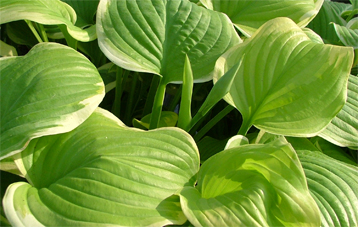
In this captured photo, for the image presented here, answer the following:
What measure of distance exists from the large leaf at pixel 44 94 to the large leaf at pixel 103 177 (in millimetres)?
32

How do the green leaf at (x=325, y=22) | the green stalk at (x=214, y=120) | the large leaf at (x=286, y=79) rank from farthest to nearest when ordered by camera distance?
the green leaf at (x=325, y=22)
the green stalk at (x=214, y=120)
the large leaf at (x=286, y=79)

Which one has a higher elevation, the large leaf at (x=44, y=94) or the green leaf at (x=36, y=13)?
the green leaf at (x=36, y=13)

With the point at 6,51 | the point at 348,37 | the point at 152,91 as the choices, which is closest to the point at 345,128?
the point at 348,37

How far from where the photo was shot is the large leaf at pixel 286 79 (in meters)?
0.46

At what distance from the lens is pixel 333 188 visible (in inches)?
18.1

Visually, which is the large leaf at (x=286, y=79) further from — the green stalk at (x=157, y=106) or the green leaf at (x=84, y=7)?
the green leaf at (x=84, y=7)

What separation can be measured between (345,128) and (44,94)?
46 centimetres

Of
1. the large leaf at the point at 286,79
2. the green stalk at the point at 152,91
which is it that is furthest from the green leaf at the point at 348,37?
the green stalk at the point at 152,91

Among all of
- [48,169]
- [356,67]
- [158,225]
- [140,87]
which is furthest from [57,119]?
[356,67]

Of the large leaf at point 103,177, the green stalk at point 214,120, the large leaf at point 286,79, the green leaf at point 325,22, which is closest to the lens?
the large leaf at point 103,177

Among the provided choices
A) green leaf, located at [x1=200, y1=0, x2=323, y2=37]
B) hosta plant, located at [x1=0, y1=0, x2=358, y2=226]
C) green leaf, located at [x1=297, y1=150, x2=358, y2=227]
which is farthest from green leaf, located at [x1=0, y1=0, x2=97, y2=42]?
green leaf, located at [x1=297, y1=150, x2=358, y2=227]

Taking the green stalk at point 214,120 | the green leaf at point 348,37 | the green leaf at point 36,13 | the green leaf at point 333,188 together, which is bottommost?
the green stalk at point 214,120

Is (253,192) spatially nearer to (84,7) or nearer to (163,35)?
(163,35)

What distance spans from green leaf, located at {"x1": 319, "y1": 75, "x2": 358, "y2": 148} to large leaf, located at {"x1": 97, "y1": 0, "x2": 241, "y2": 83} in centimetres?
21
